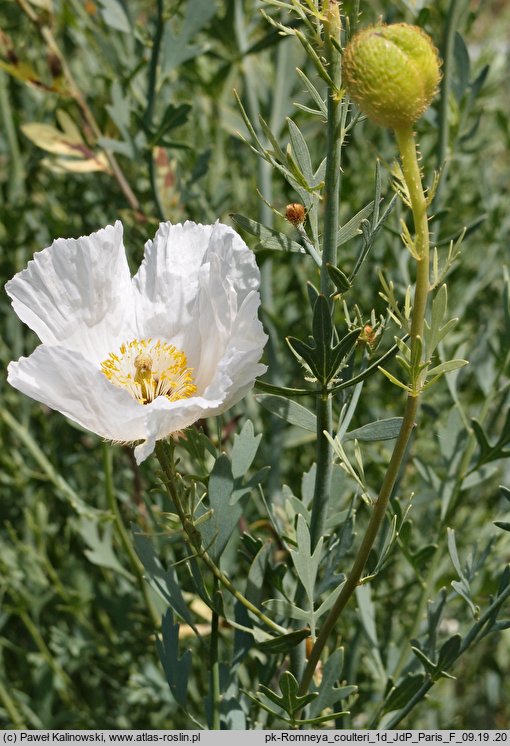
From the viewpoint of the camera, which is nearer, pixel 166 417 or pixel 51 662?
pixel 166 417

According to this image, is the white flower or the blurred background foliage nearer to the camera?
the white flower

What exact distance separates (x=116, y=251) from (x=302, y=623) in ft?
1.07

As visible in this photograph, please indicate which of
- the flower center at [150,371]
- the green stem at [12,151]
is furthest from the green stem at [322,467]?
the green stem at [12,151]

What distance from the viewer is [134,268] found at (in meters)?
1.13

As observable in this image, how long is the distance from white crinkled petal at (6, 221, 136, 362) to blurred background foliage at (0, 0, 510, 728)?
263mm

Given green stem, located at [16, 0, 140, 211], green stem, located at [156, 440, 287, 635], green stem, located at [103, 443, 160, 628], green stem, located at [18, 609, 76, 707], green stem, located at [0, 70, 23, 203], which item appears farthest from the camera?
green stem, located at [0, 70, 23, 203]

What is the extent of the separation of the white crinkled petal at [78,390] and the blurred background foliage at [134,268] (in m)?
0.31

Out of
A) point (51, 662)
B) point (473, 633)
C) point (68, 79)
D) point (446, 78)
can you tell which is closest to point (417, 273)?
point (473, 633)

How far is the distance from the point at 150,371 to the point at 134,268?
506 millimetres

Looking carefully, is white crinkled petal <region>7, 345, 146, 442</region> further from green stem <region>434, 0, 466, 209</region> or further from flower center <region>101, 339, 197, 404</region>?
green stem <region>434, 0, 466, 209</region>

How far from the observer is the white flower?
1.79 feet

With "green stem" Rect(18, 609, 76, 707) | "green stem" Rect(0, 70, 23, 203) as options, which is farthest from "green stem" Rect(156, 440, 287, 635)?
"green stem" Rect(0, 70, 23, 203)

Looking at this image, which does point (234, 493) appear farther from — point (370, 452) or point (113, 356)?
point (370, 452)

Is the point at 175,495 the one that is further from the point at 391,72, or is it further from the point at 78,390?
the point at 391,72
